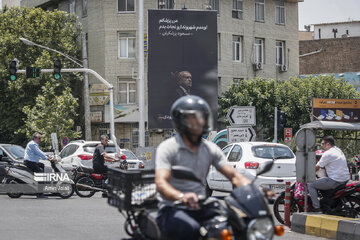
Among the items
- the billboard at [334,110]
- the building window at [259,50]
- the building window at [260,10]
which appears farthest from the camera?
the building window at [260,10]

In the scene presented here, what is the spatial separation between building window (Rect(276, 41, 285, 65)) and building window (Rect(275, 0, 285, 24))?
1.51 metres

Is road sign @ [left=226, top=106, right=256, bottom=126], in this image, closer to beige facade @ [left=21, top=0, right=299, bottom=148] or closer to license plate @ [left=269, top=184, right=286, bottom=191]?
license plate @ [left=269, top=184, right=286, bottom=191]

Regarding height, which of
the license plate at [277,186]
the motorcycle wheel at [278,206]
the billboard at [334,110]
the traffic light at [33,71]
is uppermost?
the traffic light at [33,71]

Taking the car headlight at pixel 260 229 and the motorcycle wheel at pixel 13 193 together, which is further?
the motorcycle wheel at pixel 13 193

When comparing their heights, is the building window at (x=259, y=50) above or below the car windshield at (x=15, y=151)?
above

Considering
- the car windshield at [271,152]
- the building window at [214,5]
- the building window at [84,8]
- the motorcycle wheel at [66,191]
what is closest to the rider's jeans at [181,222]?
the car windshield at [271,152]

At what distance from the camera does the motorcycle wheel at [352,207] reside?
39.2ft

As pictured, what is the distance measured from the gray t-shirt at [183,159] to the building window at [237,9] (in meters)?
40.7

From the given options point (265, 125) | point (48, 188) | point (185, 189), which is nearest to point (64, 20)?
point (265, 125)

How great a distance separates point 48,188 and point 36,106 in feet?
78.6

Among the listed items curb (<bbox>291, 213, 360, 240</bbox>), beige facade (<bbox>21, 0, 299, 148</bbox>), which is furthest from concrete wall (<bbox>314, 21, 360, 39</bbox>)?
curb (<bbox>291, 213, 360, 240</bbox>)

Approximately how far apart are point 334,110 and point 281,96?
9.13 metres

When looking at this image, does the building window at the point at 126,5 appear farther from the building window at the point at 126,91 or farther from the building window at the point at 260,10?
the building window at the point at 260,10

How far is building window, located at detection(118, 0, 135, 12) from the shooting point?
42.8 meters
